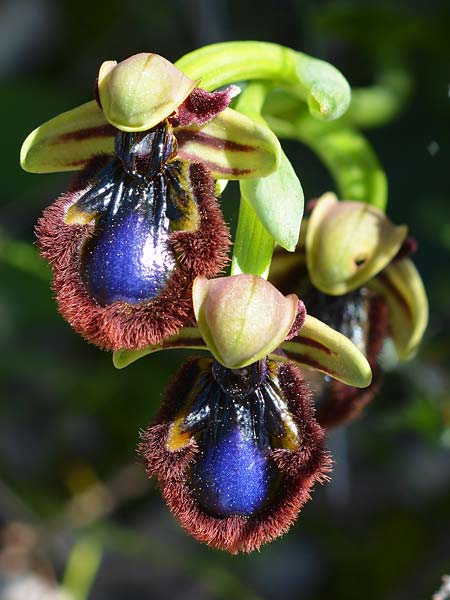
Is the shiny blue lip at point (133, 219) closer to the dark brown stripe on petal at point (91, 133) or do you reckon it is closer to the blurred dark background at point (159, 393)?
the dark brown stripe on petal at point (91, 133)

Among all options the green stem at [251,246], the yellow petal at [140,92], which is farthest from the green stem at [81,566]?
the yellow petal at [140,92]

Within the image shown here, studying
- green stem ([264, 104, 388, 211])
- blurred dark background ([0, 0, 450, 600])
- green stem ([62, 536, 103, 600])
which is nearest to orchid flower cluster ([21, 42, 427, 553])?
green stem ([264, 104, 388, 211])

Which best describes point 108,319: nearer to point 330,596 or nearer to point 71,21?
point 330,596

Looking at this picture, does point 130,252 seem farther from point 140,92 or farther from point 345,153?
point 345,153

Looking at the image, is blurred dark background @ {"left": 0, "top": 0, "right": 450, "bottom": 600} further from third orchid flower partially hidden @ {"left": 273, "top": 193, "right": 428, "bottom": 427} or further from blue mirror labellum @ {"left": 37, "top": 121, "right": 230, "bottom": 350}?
blue mirror labellum @ {"left": 37, "top": 121, "right": 230, "bottom": 350}

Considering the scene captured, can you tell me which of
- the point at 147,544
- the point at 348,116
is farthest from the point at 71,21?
the point at 147,544

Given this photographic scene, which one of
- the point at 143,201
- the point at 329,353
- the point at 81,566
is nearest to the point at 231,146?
the point at 143,201
